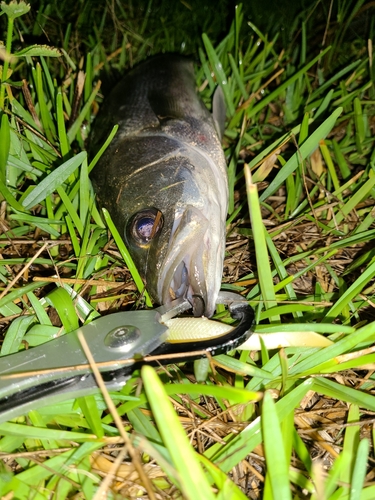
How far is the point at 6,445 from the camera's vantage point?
1646mm

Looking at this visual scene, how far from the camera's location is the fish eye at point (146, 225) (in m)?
2.23

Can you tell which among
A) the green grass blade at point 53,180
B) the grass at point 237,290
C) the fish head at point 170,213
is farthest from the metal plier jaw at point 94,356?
the green grass blade at point 53,180

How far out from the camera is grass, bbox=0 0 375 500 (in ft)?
5.01

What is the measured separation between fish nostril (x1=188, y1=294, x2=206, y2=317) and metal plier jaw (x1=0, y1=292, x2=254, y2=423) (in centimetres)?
15

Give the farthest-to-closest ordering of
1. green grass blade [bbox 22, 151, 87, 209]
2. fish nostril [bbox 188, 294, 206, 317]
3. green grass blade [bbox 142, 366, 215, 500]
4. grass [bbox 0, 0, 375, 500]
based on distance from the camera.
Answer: green grass blade [bbox 22, 151, 87, 209] → fish nostril [bbox 188, 294, 206, 317] → grass [bbox 0, 0, 375, 500] → green grass blade [bbox 142, 366, 215, 500]

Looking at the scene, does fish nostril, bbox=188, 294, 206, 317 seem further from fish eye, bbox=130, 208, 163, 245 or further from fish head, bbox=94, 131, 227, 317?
fish eye, bbox=130, 208, 163, 245

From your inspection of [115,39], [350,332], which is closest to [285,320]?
[350,332]

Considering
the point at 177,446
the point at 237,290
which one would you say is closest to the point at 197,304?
the point at 237,290

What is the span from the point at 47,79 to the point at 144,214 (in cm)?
162

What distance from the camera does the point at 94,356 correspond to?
1711mm

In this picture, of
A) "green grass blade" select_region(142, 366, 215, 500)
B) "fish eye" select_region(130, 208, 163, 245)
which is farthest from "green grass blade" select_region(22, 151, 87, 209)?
"green grass blade" select_region(142, 366, 215, 500)

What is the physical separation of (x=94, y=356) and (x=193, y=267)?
0.63 meters

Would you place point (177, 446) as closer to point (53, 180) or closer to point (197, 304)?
point (197, 304)

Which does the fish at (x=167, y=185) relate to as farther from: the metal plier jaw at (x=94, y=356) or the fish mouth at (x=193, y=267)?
the metal plier jaw at (x=94, y=356)
